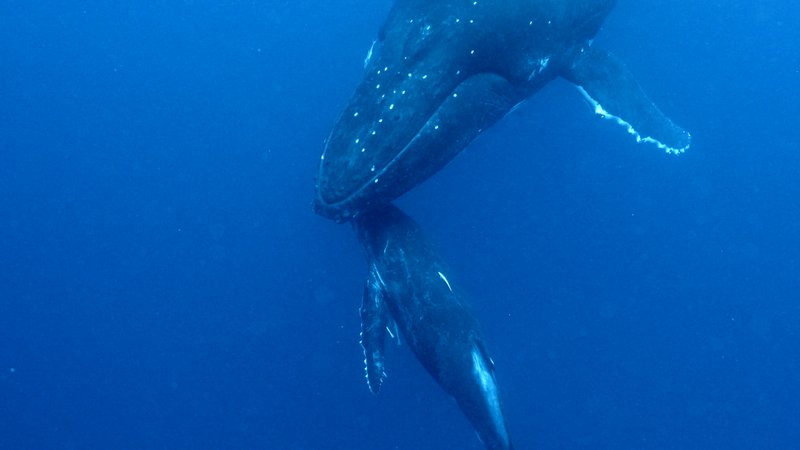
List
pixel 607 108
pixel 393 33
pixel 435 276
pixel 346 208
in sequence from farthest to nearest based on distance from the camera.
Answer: pixel 607 108, pixel 393 33, pixel 435 276, pixel 346 208

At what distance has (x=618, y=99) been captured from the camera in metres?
11.9

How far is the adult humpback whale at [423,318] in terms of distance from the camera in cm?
805

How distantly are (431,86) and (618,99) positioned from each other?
15.6ft

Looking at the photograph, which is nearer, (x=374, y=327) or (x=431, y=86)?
(x=431, y=86)

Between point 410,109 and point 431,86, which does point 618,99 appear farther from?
point 410,109

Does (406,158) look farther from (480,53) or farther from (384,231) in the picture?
(480,53)

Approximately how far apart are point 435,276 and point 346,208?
5.21 feet

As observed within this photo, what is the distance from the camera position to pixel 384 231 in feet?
30.0

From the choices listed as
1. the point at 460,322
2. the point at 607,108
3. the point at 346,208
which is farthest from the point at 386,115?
the point at 607,108

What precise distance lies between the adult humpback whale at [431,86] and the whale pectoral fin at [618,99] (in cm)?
96

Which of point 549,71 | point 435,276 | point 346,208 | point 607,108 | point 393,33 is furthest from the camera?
point 607,108

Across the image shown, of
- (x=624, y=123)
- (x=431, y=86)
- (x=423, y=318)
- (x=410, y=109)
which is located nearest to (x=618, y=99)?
(x=624, y=123)

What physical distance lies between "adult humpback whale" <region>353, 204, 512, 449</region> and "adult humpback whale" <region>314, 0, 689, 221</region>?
0.75 m

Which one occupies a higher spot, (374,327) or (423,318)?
(423,318)
